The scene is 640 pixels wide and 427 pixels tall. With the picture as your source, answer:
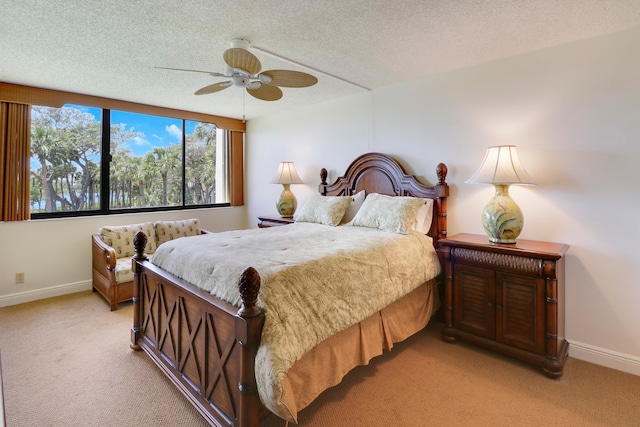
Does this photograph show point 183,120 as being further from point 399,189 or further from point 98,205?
point 399,189

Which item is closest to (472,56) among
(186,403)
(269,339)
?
(269,339)

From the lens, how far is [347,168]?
13.2ft

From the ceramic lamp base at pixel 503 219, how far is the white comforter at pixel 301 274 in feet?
1.78

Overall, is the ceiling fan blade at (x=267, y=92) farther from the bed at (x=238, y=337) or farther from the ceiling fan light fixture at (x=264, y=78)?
the bed at (x=238, y=337)

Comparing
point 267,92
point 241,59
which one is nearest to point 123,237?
point 267,92

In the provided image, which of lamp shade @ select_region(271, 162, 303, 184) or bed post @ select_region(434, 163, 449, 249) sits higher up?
lamp shade @ select_region(271, 162, 303, 184)

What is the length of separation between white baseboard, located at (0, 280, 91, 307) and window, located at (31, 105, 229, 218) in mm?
882

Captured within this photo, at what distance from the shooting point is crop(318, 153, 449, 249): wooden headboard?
10.3 ft

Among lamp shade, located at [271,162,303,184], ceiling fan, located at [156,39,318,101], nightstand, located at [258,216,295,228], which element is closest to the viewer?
ceiling fan, located at [156,39,318,101]

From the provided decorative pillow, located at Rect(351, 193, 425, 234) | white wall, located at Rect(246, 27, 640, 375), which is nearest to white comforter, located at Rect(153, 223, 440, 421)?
decorative pillow, located at Rect(351, 193, 425, 234)

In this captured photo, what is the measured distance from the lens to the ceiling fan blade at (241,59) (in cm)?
211

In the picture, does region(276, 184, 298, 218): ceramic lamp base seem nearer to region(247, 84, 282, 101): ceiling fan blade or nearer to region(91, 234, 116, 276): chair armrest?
region(247, 84, 282, 101): ceiling fan blade

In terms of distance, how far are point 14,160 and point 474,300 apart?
15.9 feet

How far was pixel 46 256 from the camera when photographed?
3.81 meters
